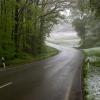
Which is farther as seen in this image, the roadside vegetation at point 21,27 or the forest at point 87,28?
the forest at point 87,28

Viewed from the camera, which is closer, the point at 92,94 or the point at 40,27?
the point at 92,94

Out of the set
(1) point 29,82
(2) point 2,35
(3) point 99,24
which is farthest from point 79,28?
(1) point 29,82

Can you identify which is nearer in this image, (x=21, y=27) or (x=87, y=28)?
(x=21, y=27)

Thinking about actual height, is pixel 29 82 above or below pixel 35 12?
below

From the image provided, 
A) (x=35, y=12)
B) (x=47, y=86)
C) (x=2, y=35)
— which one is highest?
(x=35, y=12)

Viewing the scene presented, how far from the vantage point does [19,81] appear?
14914 mm

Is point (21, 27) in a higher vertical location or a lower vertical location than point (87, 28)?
higher

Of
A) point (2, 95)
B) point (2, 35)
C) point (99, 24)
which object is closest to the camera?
point (2, 95)

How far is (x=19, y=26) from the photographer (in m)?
33.8

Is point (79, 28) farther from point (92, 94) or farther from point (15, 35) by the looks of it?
point (92, 94)

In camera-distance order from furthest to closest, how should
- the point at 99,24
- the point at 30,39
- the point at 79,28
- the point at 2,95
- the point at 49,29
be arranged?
the point at 79,28 < the point at 99,24 < the point at 49,29 < the point at 30,39 < the point at 2,95

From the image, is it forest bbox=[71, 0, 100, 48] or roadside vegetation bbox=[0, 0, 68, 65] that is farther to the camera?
forest bbox=[71, 0, 100, 48]

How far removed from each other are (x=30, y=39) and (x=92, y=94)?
91.1 feet

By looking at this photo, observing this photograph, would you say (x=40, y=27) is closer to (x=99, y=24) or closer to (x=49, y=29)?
(x=49, y=29)
